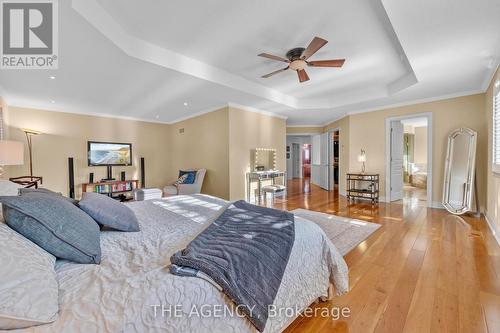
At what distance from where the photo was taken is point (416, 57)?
2.81m

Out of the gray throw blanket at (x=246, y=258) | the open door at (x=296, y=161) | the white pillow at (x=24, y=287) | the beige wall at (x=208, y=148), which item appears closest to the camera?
the white pillow at (x=24, y=287)

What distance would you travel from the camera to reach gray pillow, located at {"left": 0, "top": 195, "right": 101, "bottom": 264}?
971mm

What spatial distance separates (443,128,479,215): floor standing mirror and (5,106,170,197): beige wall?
7.37 m

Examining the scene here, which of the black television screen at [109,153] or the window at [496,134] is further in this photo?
the black television screen at [109,153]

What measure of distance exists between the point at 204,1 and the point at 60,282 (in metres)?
2.41

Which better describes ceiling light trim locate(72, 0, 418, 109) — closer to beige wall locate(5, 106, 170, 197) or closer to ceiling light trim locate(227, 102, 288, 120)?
ceiling light trim locate(227, 102, 288, 120)

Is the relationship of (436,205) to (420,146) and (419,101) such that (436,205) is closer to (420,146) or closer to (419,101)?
(419,101)

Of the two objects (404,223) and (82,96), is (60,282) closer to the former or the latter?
(404,223)

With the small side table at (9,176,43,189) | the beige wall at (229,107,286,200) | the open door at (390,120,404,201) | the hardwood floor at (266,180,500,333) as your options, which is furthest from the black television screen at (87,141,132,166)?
the open door at (390,120,404,201)

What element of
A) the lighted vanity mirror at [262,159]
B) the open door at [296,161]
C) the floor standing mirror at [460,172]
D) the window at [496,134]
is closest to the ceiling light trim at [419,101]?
the floor standing mirror at [460,172]

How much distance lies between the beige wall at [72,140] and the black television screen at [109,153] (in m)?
0.16

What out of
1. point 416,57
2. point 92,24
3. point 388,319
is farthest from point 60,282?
point 416,57

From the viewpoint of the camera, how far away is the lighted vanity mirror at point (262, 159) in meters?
5.41

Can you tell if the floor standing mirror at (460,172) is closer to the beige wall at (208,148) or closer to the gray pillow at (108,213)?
the beige wall at (208,148)
